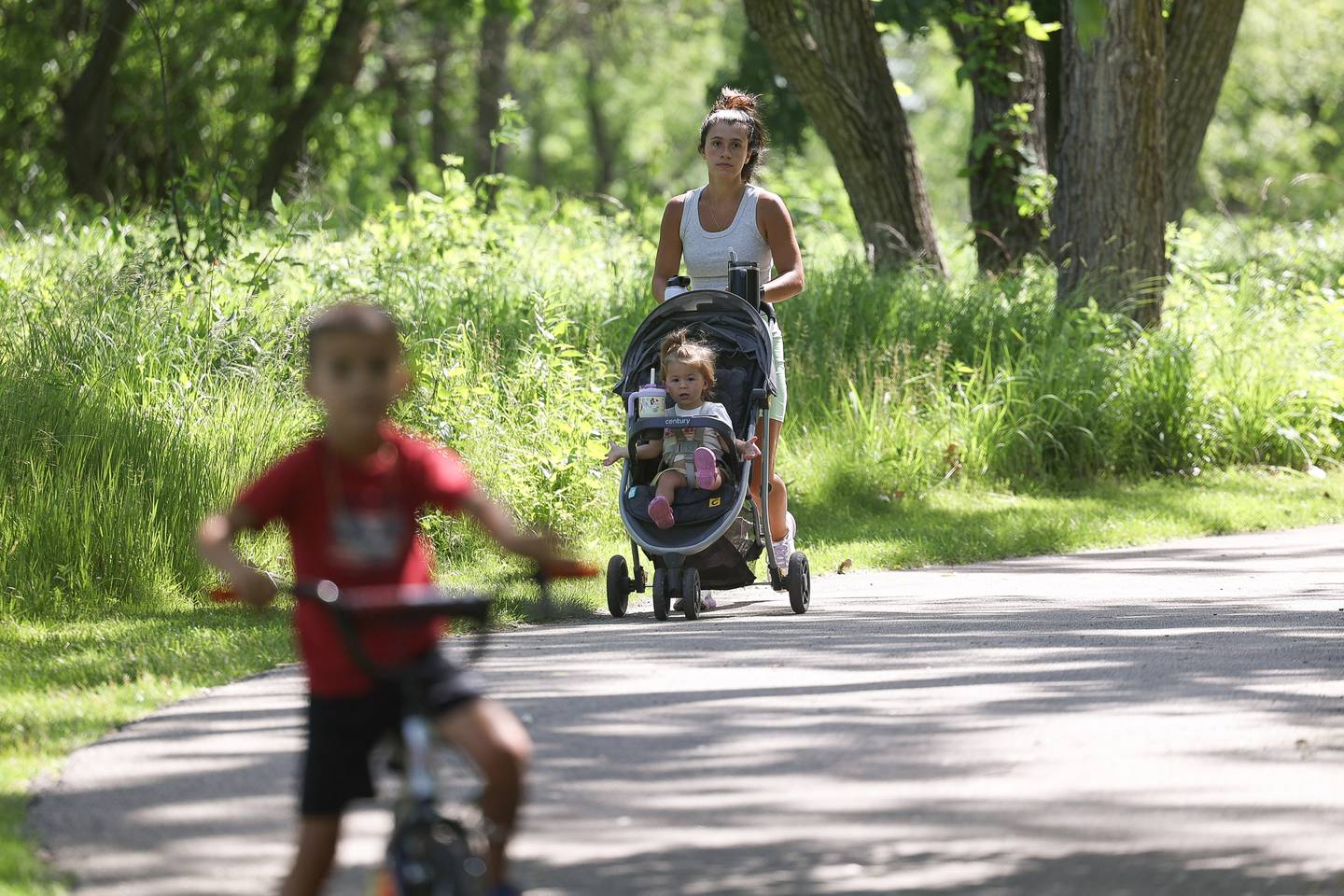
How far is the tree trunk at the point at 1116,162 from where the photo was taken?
594 inches

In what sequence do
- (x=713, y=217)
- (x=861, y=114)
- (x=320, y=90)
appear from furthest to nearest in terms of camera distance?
(x=320, y=90)
(x=861, y=114)
(x=713, y=217)

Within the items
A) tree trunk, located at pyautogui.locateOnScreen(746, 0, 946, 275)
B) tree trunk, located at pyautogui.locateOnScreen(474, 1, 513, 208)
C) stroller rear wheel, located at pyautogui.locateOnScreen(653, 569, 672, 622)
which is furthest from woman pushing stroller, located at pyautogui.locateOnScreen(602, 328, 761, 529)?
tree trunk, located at pyautogui.locateOnScreen(474, 1, 513, 208)

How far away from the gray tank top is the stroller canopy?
0.33 m

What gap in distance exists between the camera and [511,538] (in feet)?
12.7

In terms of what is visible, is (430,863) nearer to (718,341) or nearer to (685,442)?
(685,442)

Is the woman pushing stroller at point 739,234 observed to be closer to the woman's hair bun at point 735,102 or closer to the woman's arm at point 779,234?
→ the woman's arm at point 779,234

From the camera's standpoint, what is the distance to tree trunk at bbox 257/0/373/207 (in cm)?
2841

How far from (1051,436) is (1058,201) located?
2923mm

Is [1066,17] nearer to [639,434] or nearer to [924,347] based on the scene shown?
[924,347]

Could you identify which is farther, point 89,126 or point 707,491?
point 89,126

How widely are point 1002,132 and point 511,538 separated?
47.0 feet

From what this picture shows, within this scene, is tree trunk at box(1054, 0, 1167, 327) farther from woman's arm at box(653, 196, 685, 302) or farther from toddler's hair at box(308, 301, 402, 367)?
toddler's hair at box(308, 301, 402, 367)

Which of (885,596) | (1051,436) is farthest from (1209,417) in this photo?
(885,596)

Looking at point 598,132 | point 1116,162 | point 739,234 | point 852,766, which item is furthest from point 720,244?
point 598,132
